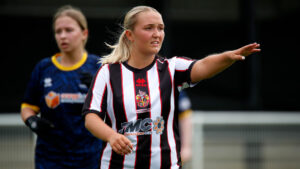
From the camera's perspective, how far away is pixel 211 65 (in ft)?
7.41

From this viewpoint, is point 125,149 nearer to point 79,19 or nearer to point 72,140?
point 72,140

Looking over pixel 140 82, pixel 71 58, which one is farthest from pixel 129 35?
pixel 71 58

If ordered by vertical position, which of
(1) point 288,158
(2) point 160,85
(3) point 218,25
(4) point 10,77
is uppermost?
(3) point 218,25

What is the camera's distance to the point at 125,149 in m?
2.05

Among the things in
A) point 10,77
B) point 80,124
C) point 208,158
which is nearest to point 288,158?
point 208,158

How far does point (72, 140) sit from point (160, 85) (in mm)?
1148

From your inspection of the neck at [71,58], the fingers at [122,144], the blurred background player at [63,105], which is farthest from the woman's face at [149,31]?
the neck at [71,58]

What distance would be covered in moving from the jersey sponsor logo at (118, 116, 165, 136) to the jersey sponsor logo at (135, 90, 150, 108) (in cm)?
10

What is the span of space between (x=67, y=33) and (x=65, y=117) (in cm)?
73

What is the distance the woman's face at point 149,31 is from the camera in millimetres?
2398

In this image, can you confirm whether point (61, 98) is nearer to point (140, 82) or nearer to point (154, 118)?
point (140, 82)

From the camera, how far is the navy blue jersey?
10.5 ft

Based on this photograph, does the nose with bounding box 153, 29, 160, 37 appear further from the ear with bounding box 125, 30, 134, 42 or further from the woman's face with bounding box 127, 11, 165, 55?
the ear with bounding box 125, 30, 134, 42

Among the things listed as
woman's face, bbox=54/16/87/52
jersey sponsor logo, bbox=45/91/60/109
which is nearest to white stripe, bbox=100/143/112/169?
jersey sponsor logo, bbox=45/91/60/109
